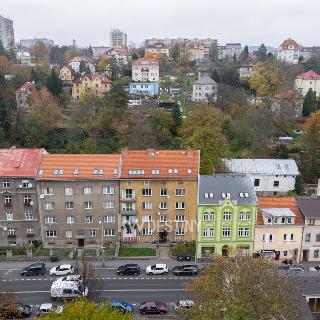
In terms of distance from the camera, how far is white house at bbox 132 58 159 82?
15162 centimetres

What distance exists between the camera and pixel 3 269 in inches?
2180

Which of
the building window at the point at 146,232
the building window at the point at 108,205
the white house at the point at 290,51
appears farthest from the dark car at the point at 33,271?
the white house at the point at 290,51

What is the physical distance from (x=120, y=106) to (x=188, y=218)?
4413cm

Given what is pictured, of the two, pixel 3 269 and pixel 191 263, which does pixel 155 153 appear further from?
pixel 3 269

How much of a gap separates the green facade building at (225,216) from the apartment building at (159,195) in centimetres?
299

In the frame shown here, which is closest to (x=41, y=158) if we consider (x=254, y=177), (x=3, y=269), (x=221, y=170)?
(x=3, y=269)

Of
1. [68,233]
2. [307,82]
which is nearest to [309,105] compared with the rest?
[307,82]

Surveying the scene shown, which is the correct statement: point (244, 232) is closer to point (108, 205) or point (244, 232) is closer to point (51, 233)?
point (108, 205)

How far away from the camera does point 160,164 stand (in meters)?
60.2

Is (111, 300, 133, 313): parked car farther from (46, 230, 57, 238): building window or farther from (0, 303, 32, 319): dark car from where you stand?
(46, 230, 57, 238): building window

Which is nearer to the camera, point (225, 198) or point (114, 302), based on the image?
point (114, 302)

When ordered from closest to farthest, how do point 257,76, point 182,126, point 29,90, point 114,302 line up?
point 114,302 < point 182,126 < point 29,90 < point 257,76

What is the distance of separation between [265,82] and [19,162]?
84158 millimetres

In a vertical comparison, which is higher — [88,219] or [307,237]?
[88,219]
